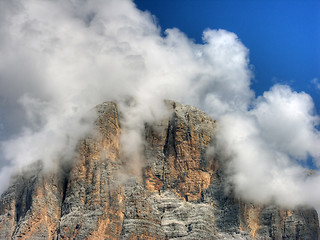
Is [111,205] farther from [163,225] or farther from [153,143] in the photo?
[153,143]

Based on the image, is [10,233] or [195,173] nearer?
[10,233]

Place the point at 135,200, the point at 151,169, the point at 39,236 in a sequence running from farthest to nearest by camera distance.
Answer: the point at 151,169 < the point at 135,200 < the point at 39,236

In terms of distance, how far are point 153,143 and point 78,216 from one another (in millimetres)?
25772

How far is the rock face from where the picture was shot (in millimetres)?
127188

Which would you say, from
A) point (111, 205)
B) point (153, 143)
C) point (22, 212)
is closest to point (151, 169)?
point (153, 143)

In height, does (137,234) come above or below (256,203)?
below

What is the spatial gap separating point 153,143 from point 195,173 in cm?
1071

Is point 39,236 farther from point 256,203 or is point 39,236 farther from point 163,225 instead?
point 256,203

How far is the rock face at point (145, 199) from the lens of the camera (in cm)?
12719

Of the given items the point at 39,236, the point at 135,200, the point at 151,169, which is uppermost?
the point at 151,169

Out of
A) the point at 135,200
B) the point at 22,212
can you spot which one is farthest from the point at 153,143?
the point at 22,212

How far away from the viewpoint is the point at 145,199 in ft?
440

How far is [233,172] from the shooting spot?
14225 centimetres

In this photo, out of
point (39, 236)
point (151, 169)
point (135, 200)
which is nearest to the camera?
point (39, 236)
